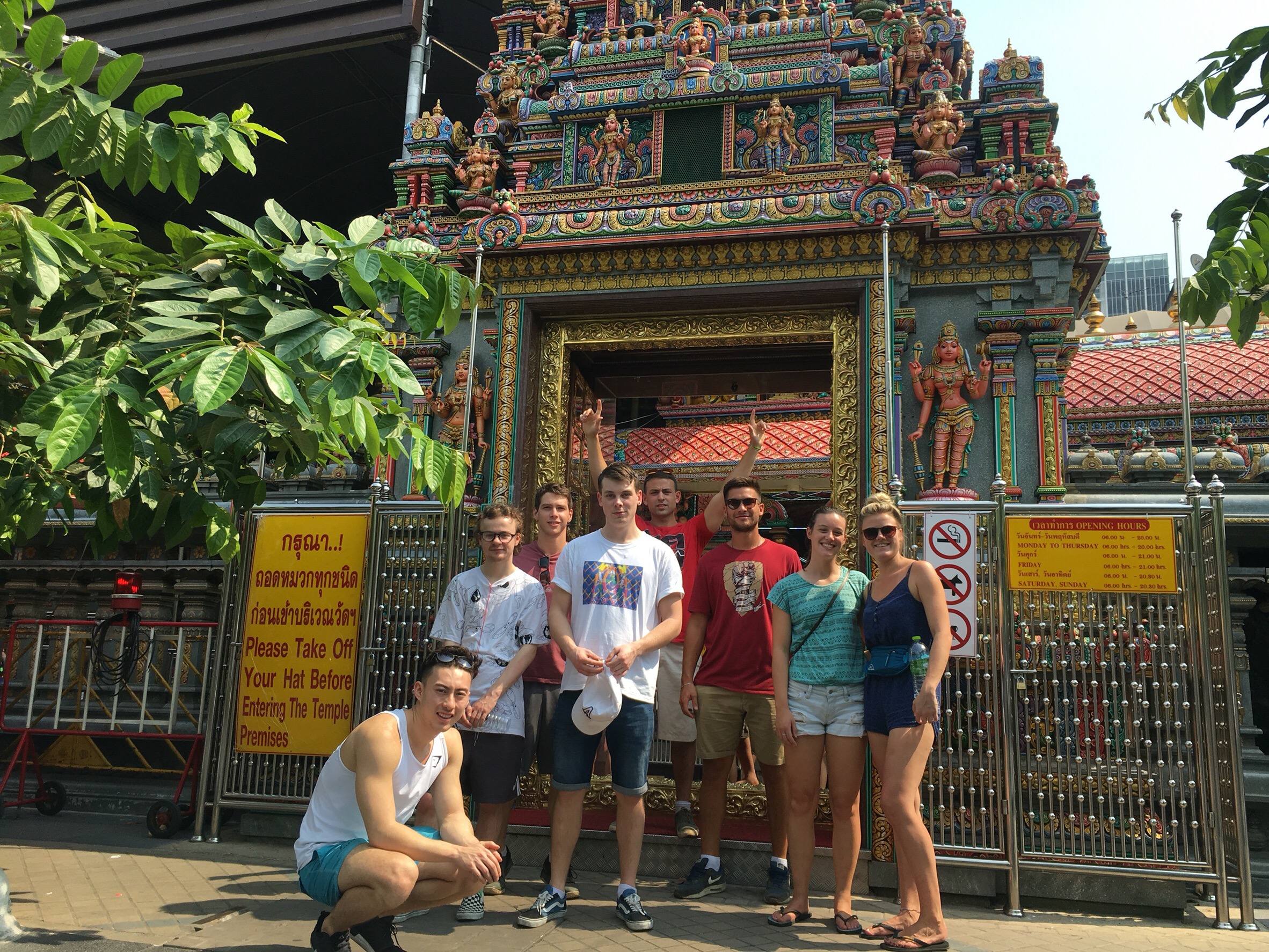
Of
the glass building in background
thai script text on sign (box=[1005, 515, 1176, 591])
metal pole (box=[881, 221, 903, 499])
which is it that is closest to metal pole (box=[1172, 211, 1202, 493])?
thai script text on sign (box=[1005, 515, 1176, 591])

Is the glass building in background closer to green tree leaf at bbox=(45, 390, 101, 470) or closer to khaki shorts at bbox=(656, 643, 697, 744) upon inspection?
khaki shorts at bbox=(656, 643, 697, 744)

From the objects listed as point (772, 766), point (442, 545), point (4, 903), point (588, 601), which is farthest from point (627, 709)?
point (4, 903)

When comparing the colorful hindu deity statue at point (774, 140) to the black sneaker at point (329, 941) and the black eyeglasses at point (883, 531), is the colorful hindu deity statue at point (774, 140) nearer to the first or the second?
the black eyeglasses at point (883, 531)

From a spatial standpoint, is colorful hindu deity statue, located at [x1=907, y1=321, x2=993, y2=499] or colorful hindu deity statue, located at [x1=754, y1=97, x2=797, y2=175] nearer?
colorful hindu deity statue, located at [x1=907, y1=321, x2=993, y2=499]

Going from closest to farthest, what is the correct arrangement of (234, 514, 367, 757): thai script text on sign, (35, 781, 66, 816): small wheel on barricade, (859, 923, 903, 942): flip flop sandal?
1. (859, 923, 903, 942): flip flop sandal
2. (234, 514, 367, 757): thai script text on sign
3. (35, 781, 66, 816): small wheel on barricade

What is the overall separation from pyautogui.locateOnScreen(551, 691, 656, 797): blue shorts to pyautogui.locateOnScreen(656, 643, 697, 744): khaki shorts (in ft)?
2.75

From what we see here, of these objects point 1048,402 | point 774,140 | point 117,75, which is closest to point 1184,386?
point 1048,402

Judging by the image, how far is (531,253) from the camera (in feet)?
22.6

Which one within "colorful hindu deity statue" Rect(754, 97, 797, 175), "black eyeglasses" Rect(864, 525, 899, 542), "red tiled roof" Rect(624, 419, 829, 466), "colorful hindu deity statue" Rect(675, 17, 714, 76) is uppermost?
"colorful hindu deity statue" Rect(675, 17, 714, 76)

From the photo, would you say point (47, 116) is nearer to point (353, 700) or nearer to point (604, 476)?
point (604, 476)

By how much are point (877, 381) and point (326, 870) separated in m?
4.40

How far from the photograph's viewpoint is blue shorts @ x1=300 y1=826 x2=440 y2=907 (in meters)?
3.51

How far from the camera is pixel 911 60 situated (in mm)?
8805

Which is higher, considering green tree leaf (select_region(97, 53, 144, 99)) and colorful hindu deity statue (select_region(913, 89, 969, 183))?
colorful hindu deity statue (select_region(913, 89, 969, 183))
